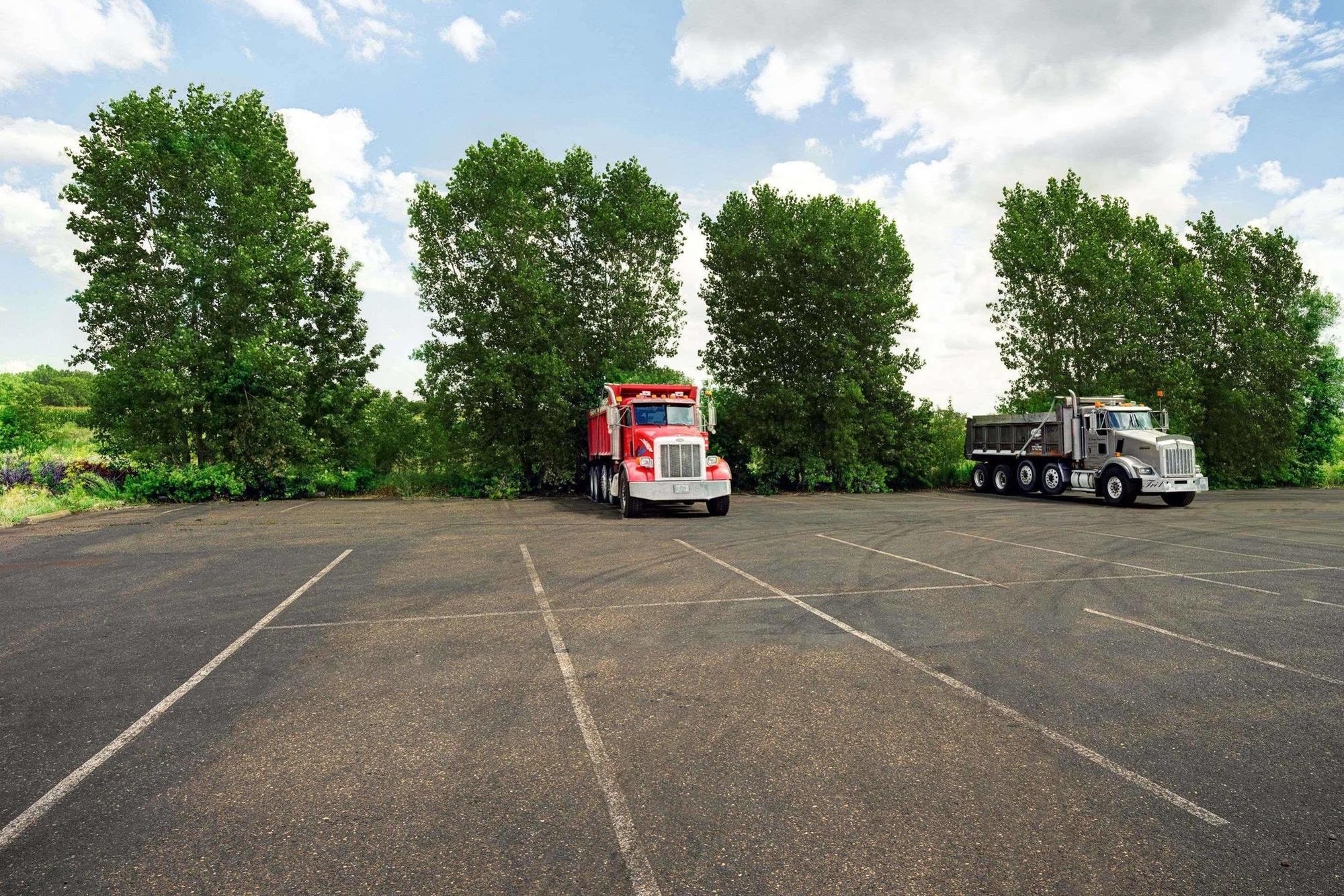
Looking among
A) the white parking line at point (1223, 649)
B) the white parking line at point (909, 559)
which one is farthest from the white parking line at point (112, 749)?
the white parking line at point (909, 559)

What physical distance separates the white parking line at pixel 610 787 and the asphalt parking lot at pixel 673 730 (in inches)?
0.8

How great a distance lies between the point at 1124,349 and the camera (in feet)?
106

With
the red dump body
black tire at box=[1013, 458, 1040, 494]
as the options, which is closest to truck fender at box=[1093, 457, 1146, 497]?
black tire at box=[1013, 458, 1040, 494]

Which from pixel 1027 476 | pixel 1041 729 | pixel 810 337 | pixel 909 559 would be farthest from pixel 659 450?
pixel 1027 476

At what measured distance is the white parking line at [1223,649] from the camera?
6.24 metres

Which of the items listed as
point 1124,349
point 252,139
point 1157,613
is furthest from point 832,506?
point 252,139

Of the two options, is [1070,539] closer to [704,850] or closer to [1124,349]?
[704,850]

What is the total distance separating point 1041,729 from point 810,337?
25.1 meters

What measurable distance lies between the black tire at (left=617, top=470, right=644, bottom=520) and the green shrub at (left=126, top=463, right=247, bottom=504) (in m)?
13.5

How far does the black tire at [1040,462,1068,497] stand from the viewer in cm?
2602

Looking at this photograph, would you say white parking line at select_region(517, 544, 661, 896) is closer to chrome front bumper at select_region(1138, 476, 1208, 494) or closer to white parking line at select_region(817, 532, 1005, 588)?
white parking line at select_region(817, 532, 1005, 588)

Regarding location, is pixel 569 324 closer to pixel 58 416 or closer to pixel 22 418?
pixel 22 418

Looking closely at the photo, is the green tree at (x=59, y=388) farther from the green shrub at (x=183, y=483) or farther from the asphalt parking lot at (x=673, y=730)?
the asphalt parking lot at (x=673, y=730)

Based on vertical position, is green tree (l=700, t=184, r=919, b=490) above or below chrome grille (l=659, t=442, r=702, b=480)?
above
